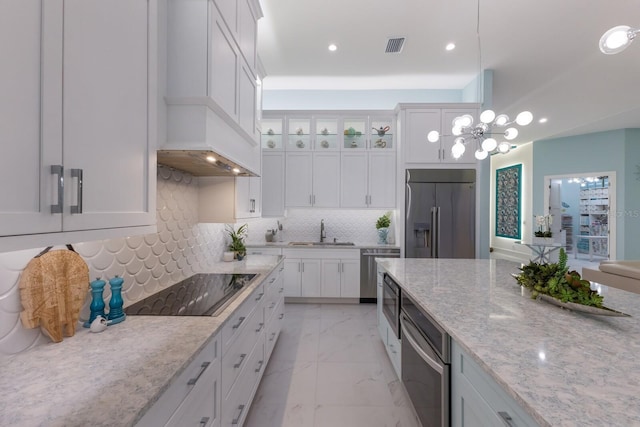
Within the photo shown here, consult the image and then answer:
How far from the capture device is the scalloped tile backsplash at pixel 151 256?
38.9 inches

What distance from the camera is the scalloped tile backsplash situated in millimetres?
987

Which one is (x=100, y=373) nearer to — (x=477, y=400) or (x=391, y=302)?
(x=477, y=400)

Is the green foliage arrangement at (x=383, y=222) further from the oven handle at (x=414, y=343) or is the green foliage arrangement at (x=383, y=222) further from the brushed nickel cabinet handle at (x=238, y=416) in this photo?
the brushed nickel cabinet handle at (x=238, y=416)

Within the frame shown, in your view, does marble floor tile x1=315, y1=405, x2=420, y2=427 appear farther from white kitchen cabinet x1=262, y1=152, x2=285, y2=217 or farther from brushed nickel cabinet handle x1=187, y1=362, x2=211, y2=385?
white kitchen cabinet x1=262, y1=152, x2=285, y2=217

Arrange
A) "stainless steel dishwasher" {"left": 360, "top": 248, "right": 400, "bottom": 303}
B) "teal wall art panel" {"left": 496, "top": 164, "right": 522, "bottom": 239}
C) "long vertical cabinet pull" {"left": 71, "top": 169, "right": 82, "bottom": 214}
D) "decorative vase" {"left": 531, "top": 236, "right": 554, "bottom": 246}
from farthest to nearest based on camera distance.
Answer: "teal wall art panel" {"left": 496, "top": 164, "right": 522, "bottom": 239}
"decorative vase" {"left": 531, "top": 236, "right": 554, "bottom": 246}
"stainless steel dishwasher" {"left": 360, "top": 248, "right": 400, "bottom": 303}
"long vertical cabinet pull" {"left": 71, "top": 169, "right": 82, "bottom": 214}

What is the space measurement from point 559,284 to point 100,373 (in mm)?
2040

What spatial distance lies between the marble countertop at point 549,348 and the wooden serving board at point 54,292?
1578mm

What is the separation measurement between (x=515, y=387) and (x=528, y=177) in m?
8.88

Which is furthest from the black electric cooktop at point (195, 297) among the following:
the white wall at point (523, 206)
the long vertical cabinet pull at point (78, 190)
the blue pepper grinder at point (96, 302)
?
the white wall at point (523, 206)

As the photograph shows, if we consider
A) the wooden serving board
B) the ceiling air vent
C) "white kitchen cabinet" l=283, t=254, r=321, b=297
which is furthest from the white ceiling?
the wooden serving board

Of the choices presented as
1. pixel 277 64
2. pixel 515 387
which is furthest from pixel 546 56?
pixel 515 387

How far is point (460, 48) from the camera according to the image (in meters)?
3.50

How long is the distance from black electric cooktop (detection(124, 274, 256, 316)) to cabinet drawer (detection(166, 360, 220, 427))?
29 cm

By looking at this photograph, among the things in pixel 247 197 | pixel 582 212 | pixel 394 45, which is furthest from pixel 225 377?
pixel 582 212
